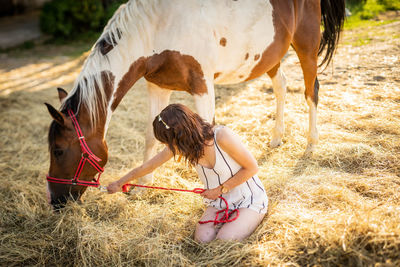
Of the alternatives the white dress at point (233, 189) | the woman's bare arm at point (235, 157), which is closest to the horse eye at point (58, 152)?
the white dress at point (233, 189)

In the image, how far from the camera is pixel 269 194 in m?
2.55

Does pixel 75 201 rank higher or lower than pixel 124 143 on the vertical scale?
higher

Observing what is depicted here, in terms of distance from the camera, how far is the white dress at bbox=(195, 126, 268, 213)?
2.02 m

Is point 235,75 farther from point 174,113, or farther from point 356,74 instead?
point 356,74

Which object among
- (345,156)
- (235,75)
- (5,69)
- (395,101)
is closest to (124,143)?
(235,75)

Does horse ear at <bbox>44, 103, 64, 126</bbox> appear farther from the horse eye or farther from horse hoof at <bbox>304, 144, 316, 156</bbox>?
horse hoof at <bbox>304, 144, 316, 156</bbox>

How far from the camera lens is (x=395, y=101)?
12.5 ft

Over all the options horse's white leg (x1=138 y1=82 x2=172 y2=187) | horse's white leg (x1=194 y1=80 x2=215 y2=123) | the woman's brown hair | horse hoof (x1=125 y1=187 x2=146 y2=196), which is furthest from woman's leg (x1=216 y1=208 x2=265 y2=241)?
horse's white leg (x1=138 y1=82 x2=172 y2=187)

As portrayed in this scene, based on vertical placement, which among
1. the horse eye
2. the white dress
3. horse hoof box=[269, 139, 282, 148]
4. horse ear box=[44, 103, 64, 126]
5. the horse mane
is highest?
the horse mane

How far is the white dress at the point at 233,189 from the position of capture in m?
2.02

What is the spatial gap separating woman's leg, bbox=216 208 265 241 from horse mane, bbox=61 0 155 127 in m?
1.18

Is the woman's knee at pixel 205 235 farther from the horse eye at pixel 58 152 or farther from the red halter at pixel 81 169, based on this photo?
the horse eye at pixel 58 152

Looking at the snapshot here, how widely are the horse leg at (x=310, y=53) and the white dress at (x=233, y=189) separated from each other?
4.14 feet

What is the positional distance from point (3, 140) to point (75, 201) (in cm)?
232
